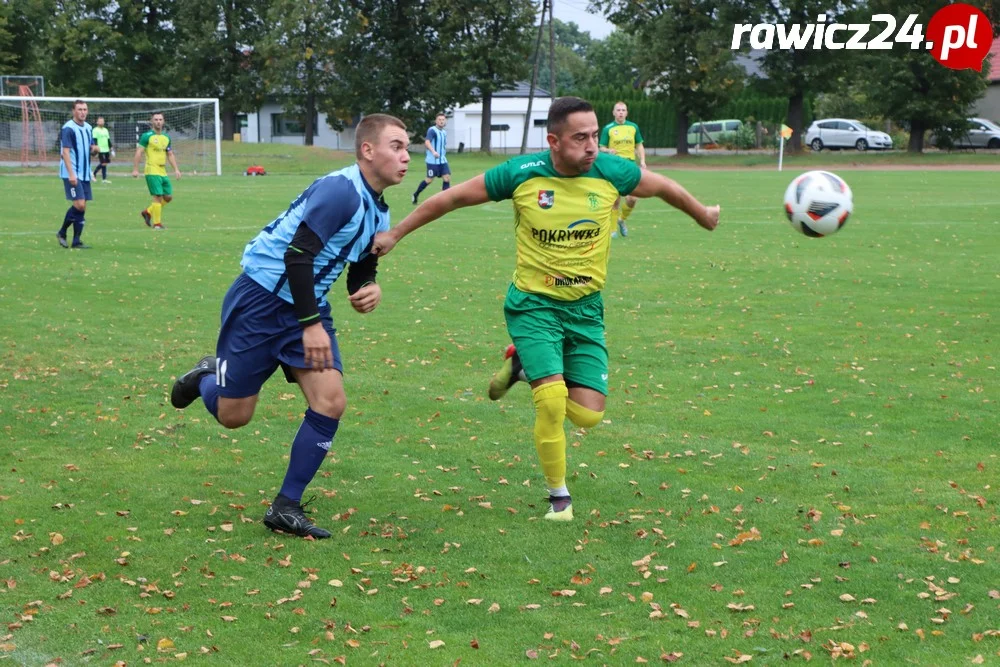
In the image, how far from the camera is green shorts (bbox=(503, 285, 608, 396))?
6.29 metres

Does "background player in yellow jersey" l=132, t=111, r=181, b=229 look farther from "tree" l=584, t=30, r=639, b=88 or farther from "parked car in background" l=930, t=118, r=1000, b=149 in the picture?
"tree" l=584, t=30, r=639, b=88

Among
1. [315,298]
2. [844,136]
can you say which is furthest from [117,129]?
[315,298]

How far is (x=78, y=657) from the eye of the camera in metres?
4.52

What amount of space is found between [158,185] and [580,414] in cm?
1803

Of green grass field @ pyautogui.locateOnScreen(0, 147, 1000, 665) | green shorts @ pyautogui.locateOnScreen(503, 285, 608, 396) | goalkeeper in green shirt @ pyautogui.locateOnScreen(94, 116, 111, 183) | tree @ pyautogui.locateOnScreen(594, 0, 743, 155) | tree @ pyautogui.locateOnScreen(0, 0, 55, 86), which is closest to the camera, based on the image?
green grass field @ pyautogui.locateOnScreen(0, 147, 1000, 665)

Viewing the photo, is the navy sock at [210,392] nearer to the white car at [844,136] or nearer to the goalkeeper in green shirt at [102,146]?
the goalkeeper in green shirt at [102,146]

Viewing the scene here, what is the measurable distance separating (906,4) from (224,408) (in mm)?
54085

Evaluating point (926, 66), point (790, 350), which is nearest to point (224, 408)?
point (790, 350)

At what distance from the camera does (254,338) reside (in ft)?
19.7

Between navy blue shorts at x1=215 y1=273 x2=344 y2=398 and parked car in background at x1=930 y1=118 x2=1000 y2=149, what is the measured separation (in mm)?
54910

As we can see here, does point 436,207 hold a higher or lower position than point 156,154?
higher

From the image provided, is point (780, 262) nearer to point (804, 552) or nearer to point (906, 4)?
point (804, 552)

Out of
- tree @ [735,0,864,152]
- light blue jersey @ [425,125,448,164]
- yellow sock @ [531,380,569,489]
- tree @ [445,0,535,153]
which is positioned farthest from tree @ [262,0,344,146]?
yellow sock @ [531,380,569,489]

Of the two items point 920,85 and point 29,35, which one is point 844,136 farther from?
point 29,35
